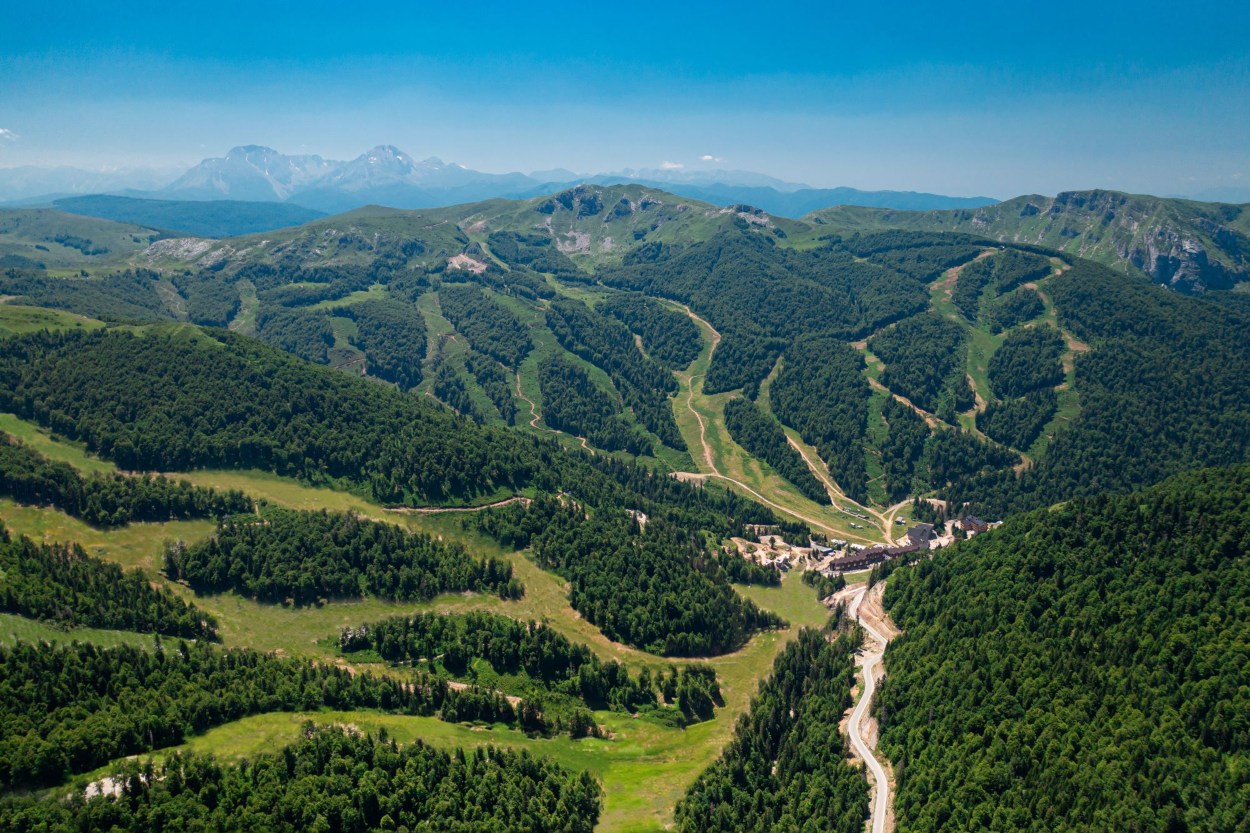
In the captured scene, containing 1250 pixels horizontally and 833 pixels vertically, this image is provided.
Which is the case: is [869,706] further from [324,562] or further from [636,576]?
[324,562]

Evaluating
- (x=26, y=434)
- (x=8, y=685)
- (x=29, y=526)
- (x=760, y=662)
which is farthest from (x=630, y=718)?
(x=26, y=434)

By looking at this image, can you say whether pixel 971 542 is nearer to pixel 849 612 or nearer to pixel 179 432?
pixel 849 612

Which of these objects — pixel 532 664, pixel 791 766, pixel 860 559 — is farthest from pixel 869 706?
pixel 860 559

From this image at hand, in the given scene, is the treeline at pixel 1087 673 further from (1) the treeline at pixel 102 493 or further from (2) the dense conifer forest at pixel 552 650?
(1) the treeline at pixel 102 493

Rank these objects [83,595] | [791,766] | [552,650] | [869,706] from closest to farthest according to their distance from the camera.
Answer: [791,766], [869,706], [83,595], [552,650]

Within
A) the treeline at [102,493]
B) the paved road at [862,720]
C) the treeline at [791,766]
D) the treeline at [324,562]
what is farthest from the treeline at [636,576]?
the treeline at [102,493]

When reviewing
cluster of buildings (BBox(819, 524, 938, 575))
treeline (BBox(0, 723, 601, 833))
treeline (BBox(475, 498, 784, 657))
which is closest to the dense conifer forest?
treeline (BBox(0, 723, 601, 833))

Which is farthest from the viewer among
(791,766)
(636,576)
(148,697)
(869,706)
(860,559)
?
(860,559)

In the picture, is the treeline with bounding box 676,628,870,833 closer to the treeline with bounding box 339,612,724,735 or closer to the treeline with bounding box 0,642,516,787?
the treeline with bounding box 339,612,724,735
